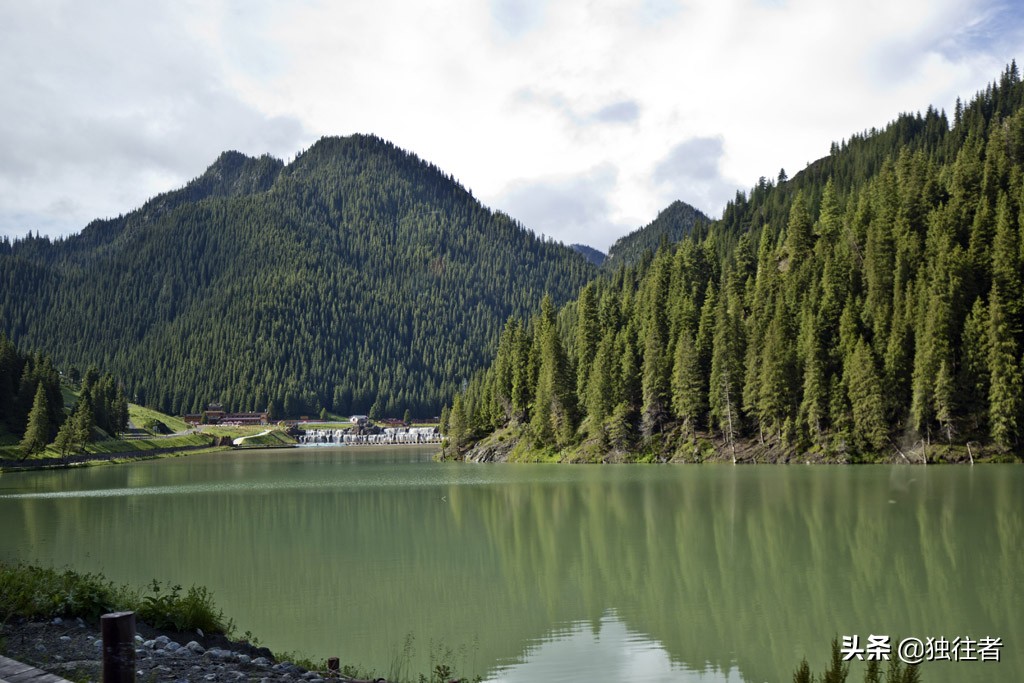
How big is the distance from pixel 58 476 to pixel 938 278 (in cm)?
9793

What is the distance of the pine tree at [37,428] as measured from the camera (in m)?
103

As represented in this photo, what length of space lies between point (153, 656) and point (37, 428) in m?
107

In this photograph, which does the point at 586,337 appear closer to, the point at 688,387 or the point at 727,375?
the point at 688,387

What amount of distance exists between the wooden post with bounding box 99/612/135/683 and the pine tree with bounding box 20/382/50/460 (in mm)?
110475

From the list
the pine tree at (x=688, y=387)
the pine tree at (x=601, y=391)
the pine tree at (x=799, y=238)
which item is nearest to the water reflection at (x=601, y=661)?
the pine tree at (x=688, y=387)

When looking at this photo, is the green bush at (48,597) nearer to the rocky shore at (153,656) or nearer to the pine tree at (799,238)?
the rocky shore at (153,656)

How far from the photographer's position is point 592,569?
26156mm

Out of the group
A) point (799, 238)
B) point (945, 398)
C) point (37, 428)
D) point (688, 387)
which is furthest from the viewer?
point (799, 238)

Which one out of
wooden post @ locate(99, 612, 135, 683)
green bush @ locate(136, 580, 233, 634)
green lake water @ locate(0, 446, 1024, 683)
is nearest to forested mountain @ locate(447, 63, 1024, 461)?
green lake water @ locate(0, 446, 1024, 683)

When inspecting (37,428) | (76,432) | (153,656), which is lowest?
(153,656)

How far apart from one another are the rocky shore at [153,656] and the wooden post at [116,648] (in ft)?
11.4

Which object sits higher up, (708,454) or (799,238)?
(799,238)

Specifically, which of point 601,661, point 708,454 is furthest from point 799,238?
point 601,661

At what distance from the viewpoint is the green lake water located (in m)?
17.0
